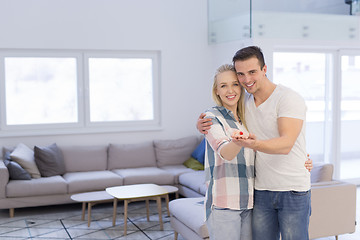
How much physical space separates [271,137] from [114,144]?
14.6ft

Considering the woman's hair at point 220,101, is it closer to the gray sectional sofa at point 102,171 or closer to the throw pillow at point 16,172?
the gray sectional sofa at point 102,171

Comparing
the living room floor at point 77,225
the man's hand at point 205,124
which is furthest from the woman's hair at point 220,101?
the living room floor at point 77,225

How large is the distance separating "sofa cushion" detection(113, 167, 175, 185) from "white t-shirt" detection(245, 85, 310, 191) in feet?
12.1

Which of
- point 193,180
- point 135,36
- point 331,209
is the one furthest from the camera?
point 135,36

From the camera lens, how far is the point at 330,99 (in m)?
6.78

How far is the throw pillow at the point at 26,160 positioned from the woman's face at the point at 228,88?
386 cm

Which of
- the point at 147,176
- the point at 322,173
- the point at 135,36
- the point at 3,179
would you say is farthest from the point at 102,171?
the point at 322,173

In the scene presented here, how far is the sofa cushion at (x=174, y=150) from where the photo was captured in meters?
6.65

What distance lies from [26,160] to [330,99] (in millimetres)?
4215

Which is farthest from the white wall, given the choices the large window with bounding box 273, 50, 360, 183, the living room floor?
the large window with bounding box 273, 50, 360, 183

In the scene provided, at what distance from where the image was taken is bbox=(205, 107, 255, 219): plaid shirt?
91.0 inches

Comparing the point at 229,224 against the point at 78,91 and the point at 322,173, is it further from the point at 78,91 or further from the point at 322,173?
the point at 78,91

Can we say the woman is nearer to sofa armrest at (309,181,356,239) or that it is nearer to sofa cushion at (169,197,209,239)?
sofa cushion at (169,197,209,239)

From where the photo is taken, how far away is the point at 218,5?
6.69 m
